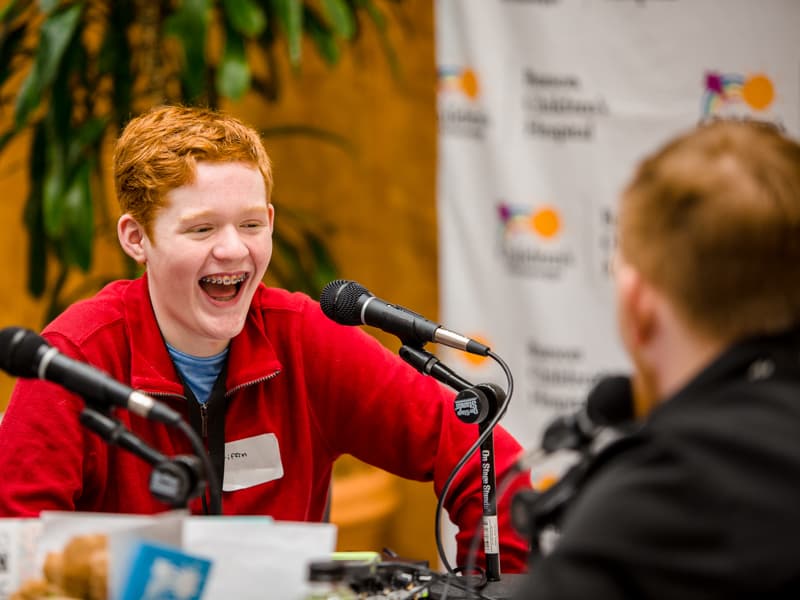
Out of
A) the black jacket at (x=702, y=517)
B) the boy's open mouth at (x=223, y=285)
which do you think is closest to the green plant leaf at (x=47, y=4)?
the boy's open mouth at (x=223, y=285)

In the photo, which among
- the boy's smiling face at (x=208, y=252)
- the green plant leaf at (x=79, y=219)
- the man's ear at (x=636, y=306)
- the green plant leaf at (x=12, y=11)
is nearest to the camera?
the man's ear at (x=636, y=306)

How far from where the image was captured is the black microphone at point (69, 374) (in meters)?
1.32

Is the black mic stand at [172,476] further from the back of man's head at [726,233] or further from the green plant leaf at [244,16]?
the green plant leaf at [244,16]

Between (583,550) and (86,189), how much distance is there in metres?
2.33

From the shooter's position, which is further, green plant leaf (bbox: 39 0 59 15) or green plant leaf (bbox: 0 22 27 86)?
green plant leaf (bbox: 0 22 27 86)

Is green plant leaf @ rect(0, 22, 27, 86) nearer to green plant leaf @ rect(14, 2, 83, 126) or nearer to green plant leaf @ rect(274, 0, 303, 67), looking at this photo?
green plant leaf @ rect(14, 2, 83, 126)

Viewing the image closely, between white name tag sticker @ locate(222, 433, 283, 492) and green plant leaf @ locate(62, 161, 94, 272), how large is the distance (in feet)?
4.09

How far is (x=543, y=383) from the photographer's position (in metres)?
3.37

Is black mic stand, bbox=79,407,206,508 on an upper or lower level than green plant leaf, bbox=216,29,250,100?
lower

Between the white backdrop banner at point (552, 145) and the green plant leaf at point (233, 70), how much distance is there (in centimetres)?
72

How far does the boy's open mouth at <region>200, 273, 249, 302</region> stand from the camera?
73.5 inches

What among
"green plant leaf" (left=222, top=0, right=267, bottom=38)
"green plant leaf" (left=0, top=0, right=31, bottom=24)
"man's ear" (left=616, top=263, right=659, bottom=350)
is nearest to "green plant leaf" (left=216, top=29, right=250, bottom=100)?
"green plant leaf" (left=222, top=0, right=267, bottom=38)

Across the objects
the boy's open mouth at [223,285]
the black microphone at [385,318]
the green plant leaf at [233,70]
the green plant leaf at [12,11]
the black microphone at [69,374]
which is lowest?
the black microphone at [69,374]

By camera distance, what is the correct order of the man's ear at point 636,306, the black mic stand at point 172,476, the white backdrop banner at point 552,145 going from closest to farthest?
1. the man's ear at point 636,306
2. the black mic stand at point 172,476
3. the white backdrop banner at point 552,145
